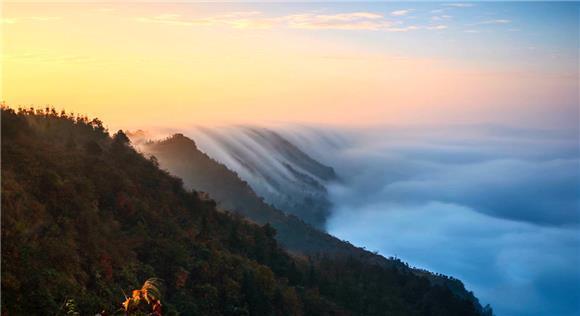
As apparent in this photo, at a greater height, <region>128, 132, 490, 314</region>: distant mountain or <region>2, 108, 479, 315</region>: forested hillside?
<region>128, 132, 490, 314</region>: distant mountain

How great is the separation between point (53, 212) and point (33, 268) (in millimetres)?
8034

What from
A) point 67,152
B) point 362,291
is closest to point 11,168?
point 67,152

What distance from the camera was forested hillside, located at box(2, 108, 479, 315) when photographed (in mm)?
26359

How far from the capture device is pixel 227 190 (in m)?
141

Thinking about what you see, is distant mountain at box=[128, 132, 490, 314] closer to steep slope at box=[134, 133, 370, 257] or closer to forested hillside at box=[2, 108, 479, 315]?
steep slope at box=[134, 133, 370, 257]

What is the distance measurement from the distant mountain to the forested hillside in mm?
62524

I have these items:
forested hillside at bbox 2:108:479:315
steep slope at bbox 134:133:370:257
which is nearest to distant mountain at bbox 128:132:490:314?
steep slope at bbox 134:133:370:257

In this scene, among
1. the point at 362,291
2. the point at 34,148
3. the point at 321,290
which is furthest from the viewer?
the point at 362,291

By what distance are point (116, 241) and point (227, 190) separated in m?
105

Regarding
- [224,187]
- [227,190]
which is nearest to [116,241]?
[227,190]

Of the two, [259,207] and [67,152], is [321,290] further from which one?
[259,207]

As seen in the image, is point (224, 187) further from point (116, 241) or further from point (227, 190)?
point (116, 241)

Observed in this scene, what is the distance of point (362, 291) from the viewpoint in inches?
2511

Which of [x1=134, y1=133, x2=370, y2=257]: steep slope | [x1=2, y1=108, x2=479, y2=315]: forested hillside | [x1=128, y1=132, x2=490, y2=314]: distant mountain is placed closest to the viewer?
[x1=2, y1=108, x2=479, y2=315]: forested hillside
